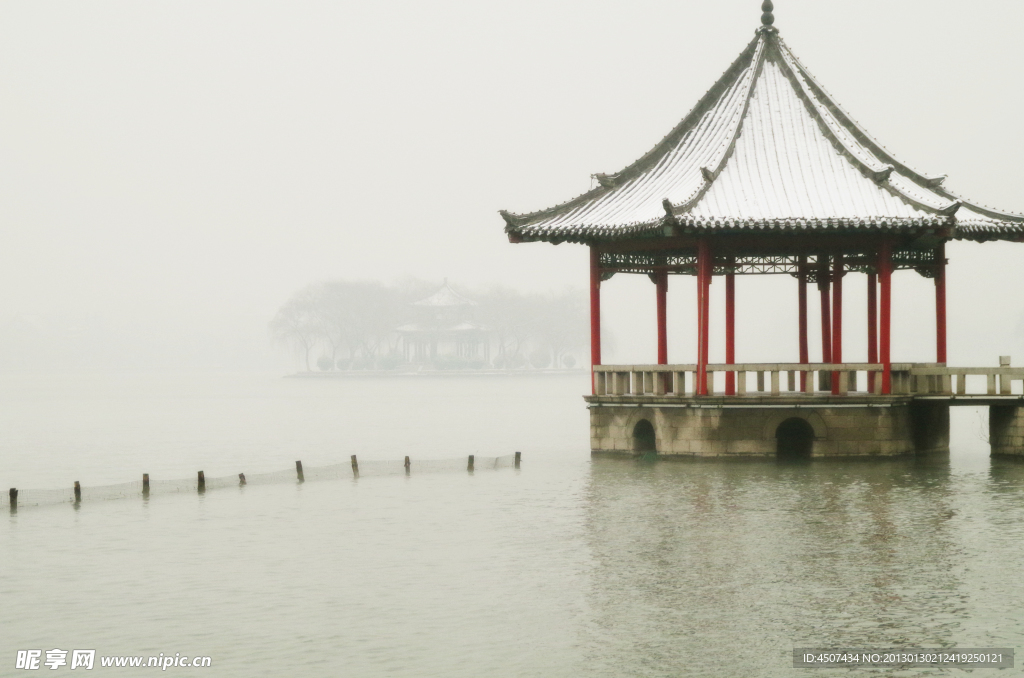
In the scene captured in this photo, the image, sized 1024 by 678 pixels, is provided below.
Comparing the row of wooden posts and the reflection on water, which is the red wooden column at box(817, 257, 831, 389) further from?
the row of wooden posts

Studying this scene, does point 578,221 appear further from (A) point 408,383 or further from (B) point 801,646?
(A) point 408,383

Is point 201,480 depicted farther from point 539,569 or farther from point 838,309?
point 838,309

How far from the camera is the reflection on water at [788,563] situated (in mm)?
14156

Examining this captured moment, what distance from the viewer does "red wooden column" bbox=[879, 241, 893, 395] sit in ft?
96.7

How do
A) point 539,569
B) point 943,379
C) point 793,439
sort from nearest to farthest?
point 539,569, point 943,379, point 793,439

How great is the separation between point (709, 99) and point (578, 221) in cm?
582

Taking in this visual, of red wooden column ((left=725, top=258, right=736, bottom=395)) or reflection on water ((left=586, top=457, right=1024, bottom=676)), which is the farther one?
red wooden column ((left=725, top=258, right=736, bottom=395))

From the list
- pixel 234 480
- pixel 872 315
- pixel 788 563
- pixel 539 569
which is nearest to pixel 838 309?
pixel 872 315

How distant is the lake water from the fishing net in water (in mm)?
696

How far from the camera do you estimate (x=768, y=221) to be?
94.1 ft

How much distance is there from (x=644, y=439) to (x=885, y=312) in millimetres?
6138

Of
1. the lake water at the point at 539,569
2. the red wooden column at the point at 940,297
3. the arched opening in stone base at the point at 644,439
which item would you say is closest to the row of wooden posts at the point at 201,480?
the lake water at the point at 539,569

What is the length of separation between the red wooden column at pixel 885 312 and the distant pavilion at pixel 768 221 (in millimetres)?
31

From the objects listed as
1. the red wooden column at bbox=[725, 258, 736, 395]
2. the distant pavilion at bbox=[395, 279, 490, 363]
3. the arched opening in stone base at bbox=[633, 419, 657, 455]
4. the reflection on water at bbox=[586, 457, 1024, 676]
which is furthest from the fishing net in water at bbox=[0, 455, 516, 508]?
the distant pavilion at bbox=[395, 279, 490, 363]
